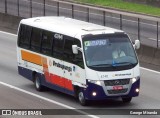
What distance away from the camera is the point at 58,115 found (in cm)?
2259

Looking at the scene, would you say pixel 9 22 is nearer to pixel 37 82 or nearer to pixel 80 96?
pixel 37 82

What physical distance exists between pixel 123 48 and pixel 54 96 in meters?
3.37

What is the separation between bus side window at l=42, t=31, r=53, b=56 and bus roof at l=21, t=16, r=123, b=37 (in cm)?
22

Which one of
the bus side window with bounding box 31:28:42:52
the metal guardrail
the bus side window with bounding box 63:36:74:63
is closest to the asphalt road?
the bus side window with bounding box 63:36:74:63

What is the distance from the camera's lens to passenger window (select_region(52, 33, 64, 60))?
2586cm

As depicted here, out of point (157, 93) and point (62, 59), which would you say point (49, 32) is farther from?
point (157, 93)

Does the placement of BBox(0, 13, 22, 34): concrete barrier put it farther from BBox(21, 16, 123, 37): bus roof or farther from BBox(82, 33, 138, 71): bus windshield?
BBox(82, 33, 138, 71): bus windshield

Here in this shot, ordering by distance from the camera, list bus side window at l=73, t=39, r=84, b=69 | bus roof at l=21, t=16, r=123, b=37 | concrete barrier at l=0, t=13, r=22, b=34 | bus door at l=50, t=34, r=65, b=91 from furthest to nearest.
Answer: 1. concrete barrier at l=0, t=13, r=22, b=34
2. bus door at l=50, t=34, r=65, b=91
3. bus roof at l=21, t=16, r=123, b=37
4. bus side window at l=73, t=39, r=84, b=69

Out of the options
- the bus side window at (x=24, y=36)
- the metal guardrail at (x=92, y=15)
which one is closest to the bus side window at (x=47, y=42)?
the bus side window at (x=24, y=36)

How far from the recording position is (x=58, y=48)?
26078 mm

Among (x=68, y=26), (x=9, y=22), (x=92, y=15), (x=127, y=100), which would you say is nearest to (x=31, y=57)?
(x=68, y=26)

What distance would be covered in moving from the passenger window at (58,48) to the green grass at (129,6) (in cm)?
3390

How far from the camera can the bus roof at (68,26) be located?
25.0 m

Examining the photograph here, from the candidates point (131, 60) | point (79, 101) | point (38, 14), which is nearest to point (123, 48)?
point (131, 60)
